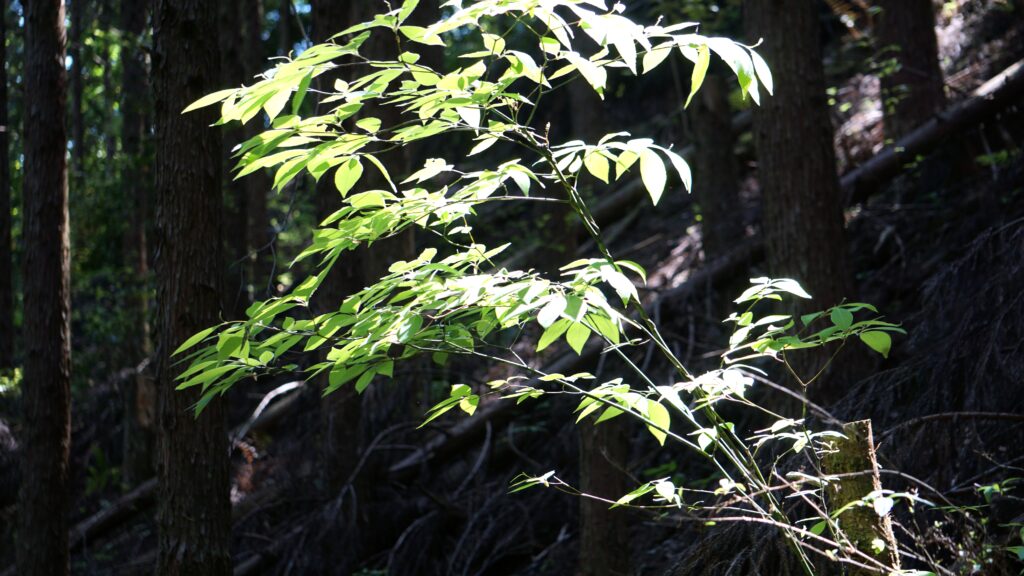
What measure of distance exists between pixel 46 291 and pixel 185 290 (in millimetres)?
3335

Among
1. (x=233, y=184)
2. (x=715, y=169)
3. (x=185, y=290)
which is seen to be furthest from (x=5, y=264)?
(x=715, y=169)

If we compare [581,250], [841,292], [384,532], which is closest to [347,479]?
[384,532]

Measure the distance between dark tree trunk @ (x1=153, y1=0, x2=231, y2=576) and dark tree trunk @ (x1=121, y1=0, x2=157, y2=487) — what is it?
6.94 m

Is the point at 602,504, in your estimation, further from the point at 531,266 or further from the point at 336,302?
the point at 336,302

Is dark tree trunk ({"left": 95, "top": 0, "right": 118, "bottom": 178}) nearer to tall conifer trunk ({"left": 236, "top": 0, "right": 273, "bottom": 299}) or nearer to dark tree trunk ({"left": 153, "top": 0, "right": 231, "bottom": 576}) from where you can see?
tall conifer trunk ({"left": 236, "top": 0, "right": 273, "bottom": 299})

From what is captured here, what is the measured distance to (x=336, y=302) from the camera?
7270mm

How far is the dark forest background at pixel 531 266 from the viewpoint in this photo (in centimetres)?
418

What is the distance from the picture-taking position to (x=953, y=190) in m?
8.56

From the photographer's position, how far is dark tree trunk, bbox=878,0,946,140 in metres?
9.28

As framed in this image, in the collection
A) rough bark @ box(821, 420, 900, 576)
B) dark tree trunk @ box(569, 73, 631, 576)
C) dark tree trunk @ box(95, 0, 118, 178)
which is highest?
dark tree trunk @ box(95, 0, 118, 178)

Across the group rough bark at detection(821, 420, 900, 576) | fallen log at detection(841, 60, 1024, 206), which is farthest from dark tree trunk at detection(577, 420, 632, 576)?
fallen log at detection(841, 60, 1024, 206)

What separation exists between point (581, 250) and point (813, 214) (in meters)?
6.50

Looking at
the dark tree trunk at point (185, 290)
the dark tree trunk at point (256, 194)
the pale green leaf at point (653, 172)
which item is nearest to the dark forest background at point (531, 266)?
the dark tree trunk at point (185, 290)

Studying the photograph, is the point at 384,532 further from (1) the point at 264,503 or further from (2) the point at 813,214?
(2) the point at 813,214
